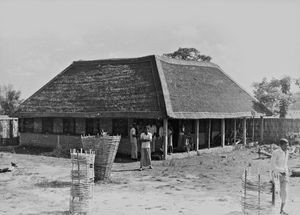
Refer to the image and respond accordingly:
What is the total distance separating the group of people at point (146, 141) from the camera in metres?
16.0

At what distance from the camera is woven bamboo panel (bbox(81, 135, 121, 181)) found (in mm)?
12609

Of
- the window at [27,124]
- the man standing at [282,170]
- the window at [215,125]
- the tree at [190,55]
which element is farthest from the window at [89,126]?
the tree at [190,55]

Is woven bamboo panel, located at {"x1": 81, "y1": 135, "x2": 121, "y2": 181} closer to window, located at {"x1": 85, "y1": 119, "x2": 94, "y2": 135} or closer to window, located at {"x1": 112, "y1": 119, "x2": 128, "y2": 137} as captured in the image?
window, located at {"x1": 112, "y1": 119, "x2": 128, "y2": 137}

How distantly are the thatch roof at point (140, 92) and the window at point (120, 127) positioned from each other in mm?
832

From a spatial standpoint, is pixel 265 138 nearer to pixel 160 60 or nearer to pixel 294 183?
pixel 160 60

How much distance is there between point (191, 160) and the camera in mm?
18703

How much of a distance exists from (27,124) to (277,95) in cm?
1791

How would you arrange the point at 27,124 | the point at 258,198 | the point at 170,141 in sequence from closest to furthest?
the point at 258,198 → the point at 170,141 → the point at 27,124

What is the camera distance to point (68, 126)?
22.8 m

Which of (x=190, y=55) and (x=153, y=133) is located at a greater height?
(x=190, y=55)

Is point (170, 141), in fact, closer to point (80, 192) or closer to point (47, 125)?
point (47, 125)

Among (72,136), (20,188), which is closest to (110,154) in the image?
(20,188)

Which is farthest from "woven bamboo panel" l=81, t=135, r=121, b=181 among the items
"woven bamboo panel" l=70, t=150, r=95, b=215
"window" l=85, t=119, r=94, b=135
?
"window" l=85, t=119, r=94, b=135

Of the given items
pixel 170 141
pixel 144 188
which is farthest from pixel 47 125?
pixel 144 188
